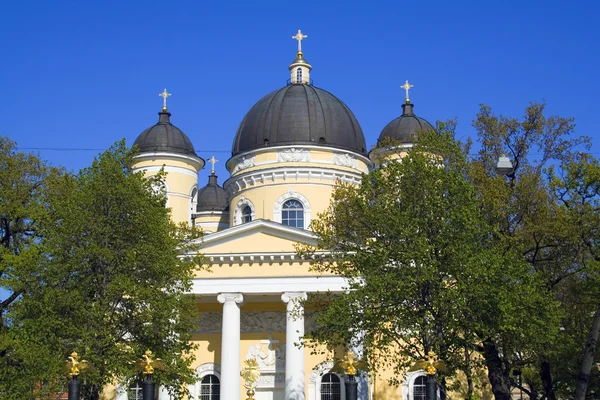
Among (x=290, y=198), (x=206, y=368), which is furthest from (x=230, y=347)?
(x=290, y=198)

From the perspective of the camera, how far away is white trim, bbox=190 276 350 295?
33.9 m

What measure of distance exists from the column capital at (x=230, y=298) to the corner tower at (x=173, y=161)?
1059cm

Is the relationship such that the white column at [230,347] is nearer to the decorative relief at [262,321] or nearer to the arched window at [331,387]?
the decorative relief at [262,321]

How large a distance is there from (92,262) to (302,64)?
2295 cm

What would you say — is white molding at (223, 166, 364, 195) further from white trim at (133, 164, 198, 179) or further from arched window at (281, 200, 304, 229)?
white trim at (133, 164, 198, 179)

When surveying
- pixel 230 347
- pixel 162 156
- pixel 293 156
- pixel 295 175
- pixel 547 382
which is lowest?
pixel 547 382

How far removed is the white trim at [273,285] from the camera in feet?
111

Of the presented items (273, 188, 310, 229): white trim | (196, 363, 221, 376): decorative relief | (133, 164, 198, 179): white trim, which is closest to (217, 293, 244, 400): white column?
(196, 363, 221, 376): decorative relief

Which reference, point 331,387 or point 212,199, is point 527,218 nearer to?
point 331,387

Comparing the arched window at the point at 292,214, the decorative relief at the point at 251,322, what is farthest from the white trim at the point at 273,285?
the arched window at the point at 292,214

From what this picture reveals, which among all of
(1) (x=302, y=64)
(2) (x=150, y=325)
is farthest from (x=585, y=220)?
(1) (x=302, y=64)

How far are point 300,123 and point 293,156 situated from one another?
186 centimetres

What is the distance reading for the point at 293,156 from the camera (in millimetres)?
40688

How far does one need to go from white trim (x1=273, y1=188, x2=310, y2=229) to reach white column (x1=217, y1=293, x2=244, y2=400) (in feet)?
21.9
